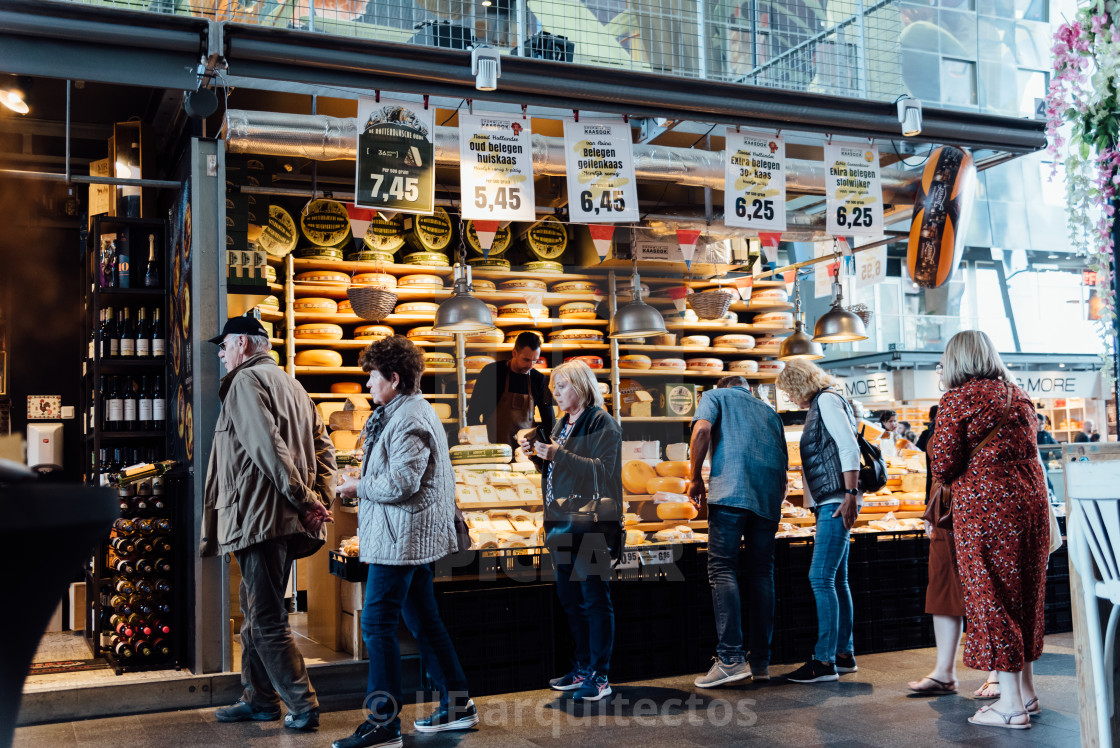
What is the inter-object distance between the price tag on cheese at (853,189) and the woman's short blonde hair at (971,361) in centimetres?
240

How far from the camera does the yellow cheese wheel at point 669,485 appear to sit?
280 inches

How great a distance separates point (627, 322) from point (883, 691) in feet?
12.9

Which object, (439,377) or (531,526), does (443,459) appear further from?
(439,377)

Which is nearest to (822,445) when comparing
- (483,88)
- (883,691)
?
(883,691)

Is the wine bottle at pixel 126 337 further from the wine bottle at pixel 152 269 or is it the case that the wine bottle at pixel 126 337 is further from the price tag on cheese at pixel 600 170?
the price tag on cheese at pixel 600 170

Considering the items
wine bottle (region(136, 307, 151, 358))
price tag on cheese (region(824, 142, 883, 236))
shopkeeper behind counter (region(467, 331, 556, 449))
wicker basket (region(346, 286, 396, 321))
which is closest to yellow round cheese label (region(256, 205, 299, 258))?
wicker basket (region(346, 286, 396, 321))

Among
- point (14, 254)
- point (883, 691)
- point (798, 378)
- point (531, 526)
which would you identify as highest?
point (14, 254)

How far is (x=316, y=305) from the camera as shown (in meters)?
8.96

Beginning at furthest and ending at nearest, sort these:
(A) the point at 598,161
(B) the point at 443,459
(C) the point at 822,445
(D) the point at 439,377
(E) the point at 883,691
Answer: (D) the point at 439,377 < (A) the point at 598,161 < (C) the point at 822,445 < (E) the point at 883,691 < (B) the point at 443,459

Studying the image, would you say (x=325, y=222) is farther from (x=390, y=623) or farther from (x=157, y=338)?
(x=390, y=623)

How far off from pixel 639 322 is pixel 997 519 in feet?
13.9

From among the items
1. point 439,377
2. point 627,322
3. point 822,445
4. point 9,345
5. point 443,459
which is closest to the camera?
point 443,459

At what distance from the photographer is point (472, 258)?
9766mm

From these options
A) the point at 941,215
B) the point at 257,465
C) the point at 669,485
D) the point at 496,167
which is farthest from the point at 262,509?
the point at 941,215
